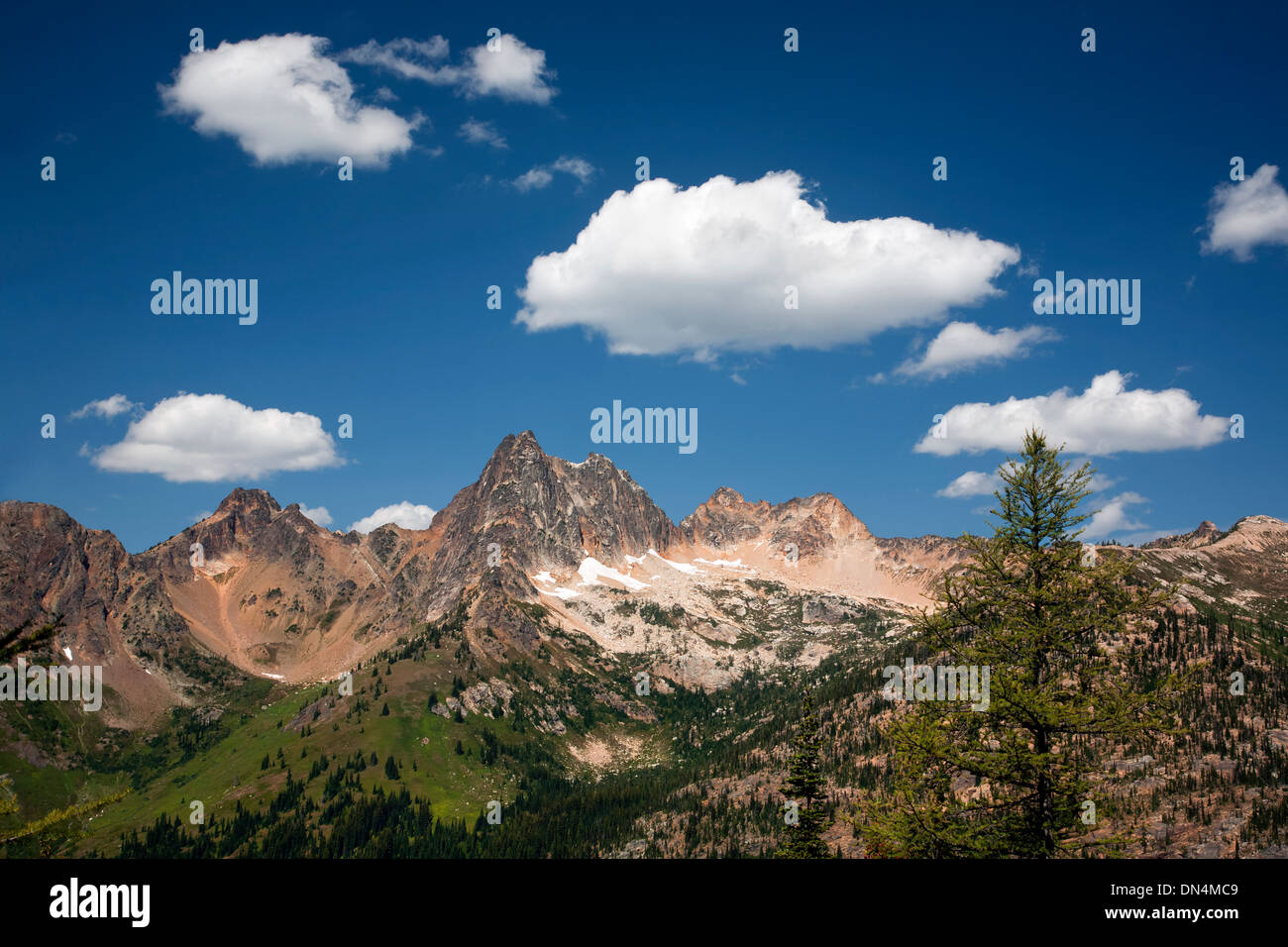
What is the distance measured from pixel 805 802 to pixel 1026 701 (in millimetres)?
44355

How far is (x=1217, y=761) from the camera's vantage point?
17450 cm

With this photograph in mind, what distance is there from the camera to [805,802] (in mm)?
61000

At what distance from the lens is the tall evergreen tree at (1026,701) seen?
21875 mm

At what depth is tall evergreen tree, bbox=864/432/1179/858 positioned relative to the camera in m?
21.9

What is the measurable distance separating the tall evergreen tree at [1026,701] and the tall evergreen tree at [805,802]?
36.3 m

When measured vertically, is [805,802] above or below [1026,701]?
below

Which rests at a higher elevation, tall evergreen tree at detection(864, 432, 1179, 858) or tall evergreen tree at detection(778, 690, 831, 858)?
tall evergreen tree at detection(864, 432, 1179, 858)

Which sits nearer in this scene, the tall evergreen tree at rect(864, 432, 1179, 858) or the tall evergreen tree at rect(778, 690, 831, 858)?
the tall evergreen tree at rect(864, 432, 1179, 858)

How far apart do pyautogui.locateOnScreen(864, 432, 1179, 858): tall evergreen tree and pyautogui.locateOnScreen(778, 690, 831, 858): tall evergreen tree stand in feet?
119

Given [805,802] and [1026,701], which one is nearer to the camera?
[1026,701]
